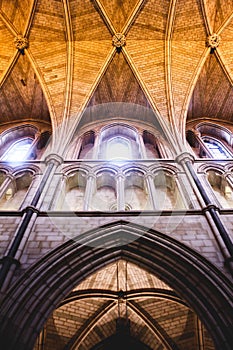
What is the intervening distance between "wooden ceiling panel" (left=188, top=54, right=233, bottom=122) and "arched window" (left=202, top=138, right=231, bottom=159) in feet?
4.45

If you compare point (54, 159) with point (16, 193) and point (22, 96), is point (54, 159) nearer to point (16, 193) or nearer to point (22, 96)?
point (16, 193)

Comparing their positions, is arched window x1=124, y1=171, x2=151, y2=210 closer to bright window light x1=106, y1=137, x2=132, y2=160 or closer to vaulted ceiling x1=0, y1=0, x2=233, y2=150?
bright window light x1=106, y1=137, x2=132, y2=160

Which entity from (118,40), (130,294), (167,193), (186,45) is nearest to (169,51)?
(186,45)

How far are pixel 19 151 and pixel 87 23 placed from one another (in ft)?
18.8

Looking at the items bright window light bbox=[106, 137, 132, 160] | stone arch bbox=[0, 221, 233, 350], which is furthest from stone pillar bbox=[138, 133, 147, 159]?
stone arch bbox=[0, 221, 233, 350]

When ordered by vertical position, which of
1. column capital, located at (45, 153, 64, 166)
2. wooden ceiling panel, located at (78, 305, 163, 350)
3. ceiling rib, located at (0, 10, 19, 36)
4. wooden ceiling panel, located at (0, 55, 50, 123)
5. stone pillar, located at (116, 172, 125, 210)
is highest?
ceiling rib, located at (0, 10, 19, 36)

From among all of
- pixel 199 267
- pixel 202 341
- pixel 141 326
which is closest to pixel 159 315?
pixel 141 326

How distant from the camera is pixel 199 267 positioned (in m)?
5.45

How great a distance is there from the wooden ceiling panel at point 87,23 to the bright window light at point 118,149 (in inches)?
164

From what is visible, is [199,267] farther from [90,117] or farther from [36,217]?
[90,117]

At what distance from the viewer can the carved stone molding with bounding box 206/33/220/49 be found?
489 inches

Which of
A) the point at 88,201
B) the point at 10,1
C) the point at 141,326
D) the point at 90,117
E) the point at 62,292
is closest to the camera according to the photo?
the point at 62,292

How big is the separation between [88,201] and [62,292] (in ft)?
9.45

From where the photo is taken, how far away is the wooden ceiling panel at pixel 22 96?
12.6 m
